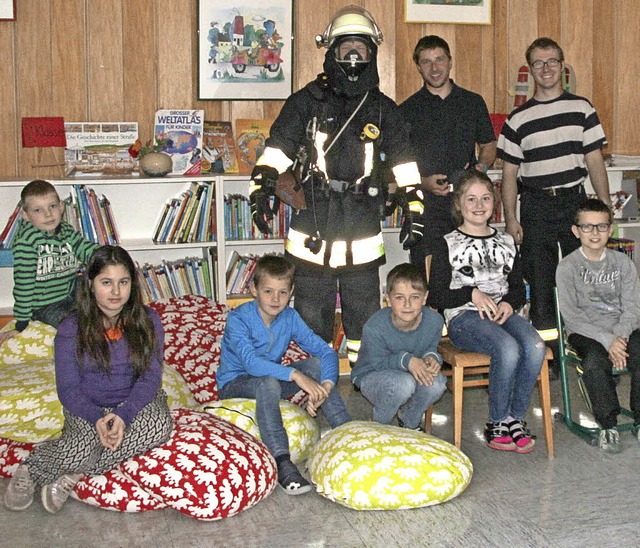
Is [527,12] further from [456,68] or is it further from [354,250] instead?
[354,250]

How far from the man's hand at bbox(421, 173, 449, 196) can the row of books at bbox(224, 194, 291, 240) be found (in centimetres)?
87

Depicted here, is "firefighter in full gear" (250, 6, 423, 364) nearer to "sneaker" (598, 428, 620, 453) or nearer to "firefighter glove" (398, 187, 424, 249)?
"firefighter glove" (398, 187, 424, 249)

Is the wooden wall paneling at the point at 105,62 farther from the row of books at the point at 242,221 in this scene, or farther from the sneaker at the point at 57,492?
the sneaker at the point at 57,492

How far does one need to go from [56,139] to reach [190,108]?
0.75 m

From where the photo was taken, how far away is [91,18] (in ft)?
17.2

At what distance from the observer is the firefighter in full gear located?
4125 millimetres

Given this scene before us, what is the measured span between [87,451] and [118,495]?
0.19 meters

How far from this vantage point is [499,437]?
401 centimetres

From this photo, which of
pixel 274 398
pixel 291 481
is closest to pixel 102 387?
pixel 274 398

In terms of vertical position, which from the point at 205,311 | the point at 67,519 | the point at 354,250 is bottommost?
the point at 67,519

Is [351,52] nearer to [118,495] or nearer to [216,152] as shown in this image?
[216,152]

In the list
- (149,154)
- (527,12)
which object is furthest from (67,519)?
(527,12)

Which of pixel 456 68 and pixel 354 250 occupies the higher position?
pixel 456 68

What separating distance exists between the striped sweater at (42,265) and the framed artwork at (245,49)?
4.71 feet
